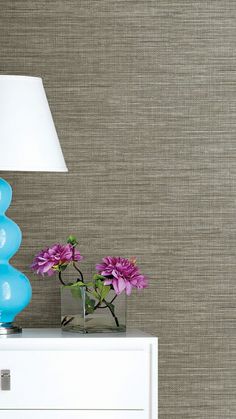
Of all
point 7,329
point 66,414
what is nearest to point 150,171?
point 7,329

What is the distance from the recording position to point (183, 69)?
2854mm

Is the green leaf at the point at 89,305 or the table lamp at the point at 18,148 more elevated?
the table lamp at the point at 18,148

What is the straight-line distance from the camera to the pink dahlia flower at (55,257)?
2615 millimetres

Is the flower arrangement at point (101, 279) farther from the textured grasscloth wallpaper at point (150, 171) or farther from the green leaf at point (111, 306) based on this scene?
the textured grasscloth wallpaper at point (150, 171)

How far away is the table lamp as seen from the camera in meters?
2.40

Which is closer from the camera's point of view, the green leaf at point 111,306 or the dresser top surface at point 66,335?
the dresser top surface at point 66,335

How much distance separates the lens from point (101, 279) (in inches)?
101

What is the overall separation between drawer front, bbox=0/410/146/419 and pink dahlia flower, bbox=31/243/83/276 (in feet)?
1.35

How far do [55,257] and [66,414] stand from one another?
0.45m

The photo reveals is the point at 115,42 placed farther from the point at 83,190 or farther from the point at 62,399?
the point at 62,399

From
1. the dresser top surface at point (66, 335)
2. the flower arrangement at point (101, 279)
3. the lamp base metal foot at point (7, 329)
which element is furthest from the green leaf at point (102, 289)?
the lamp base metal foot at point (7, 329)

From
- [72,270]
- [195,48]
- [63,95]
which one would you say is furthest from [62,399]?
[195,48]

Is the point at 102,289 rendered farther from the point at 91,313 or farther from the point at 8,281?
the point at 8,281

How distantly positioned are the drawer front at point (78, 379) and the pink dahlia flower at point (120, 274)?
20cm
